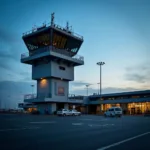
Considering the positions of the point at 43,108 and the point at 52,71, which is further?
the point at 43,108

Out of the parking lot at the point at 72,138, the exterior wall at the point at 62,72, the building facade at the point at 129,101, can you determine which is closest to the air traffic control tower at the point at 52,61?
the exterior wall at the point at 62,72

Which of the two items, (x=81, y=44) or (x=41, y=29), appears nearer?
(x=41, y=29)

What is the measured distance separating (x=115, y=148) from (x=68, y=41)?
57.4m

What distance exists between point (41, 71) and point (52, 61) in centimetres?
423

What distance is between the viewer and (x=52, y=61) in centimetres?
Result: 6125

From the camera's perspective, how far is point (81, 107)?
3718 inches

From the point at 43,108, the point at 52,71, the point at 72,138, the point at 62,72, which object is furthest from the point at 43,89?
the point at 72,138

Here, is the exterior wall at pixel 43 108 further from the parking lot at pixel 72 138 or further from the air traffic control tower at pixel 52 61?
the parking lot at pixel 72 138

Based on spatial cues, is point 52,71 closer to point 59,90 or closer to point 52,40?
point 59,90

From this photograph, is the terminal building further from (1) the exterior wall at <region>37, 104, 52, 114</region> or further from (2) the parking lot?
(2) the parking lot

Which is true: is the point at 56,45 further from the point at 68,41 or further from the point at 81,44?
the point at 81,44

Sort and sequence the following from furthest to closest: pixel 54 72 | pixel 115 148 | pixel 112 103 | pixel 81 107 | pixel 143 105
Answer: pixel 81 107 → pixel 112 103 → pixel 143 105 → pixel 54 72 → pixel 115 148

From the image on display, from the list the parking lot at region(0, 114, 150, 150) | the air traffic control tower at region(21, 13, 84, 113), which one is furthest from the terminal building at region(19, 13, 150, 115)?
the parking lot at region(0, 114, 150, 150)

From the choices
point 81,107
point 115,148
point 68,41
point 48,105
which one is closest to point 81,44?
point 68,41
